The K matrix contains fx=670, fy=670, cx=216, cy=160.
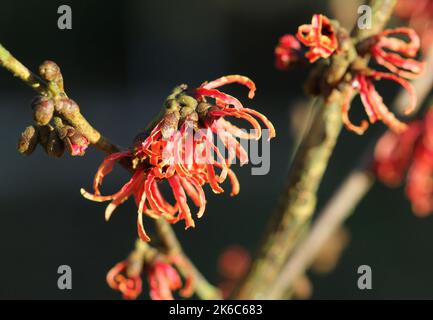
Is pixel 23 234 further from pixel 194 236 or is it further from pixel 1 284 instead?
pixel 194 236

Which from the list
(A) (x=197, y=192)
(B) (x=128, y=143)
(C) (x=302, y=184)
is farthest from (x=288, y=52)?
(B) (x=128, y=143)

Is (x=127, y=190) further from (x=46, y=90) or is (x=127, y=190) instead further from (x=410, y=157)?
(x=410, y=157)

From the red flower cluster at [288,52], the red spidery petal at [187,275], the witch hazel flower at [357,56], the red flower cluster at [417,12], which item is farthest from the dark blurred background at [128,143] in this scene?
the red spidery petal at [187,275]

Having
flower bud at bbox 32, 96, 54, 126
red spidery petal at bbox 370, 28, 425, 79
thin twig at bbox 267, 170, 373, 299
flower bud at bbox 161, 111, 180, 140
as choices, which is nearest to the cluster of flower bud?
flower bud at bbox 32, 96, 54, 126

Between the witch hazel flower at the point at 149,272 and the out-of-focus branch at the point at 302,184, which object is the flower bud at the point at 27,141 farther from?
the out-of-focus branch at the point at 302,184

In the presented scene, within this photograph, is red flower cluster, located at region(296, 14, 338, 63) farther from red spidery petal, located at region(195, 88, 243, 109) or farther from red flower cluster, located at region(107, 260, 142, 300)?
red flower cluster, located at region(107, 260, 142, 300)

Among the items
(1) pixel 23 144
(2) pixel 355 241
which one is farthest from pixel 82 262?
(1) pixel 23 144
